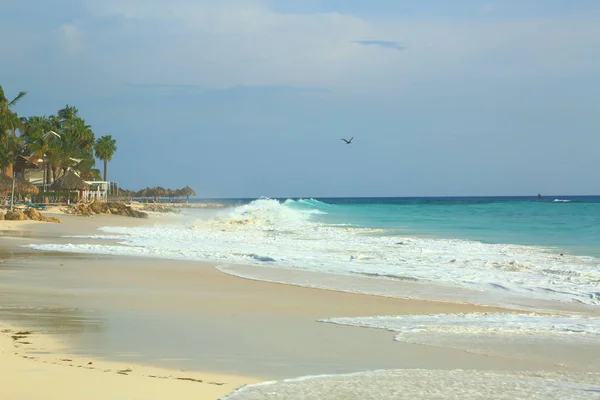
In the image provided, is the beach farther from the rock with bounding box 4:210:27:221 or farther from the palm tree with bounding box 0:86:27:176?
the palm tree with bounding box 0:86:27:176

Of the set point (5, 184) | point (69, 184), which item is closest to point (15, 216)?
point (5, 184)

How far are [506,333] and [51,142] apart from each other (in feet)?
216

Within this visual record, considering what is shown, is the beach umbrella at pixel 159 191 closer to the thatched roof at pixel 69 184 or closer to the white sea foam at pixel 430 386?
the thatched roof at pixel 69 184

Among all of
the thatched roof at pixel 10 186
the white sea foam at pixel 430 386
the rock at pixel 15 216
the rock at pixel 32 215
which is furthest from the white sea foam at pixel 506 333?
the thatched roof at pixel 10 186

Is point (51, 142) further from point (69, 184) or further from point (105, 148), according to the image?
point (105, 148)

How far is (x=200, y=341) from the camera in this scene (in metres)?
7.86

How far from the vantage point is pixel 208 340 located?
312 inches

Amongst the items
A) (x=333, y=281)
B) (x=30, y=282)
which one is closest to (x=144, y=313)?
(x=30, y=282)

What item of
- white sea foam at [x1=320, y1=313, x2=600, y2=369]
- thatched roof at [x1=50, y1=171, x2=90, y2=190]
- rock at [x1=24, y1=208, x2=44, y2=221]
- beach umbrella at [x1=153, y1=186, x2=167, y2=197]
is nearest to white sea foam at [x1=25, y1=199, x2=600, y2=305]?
white sea foam at [x1=320, y1=313, x2=600, y2=369]

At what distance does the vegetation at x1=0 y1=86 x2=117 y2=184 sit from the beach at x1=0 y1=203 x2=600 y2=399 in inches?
1619

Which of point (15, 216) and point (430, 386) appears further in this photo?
point (15, 216)

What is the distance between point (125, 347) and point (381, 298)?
5.69m

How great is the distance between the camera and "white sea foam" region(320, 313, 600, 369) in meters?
7.65

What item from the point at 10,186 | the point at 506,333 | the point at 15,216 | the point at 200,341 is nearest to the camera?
the point at 200,341
